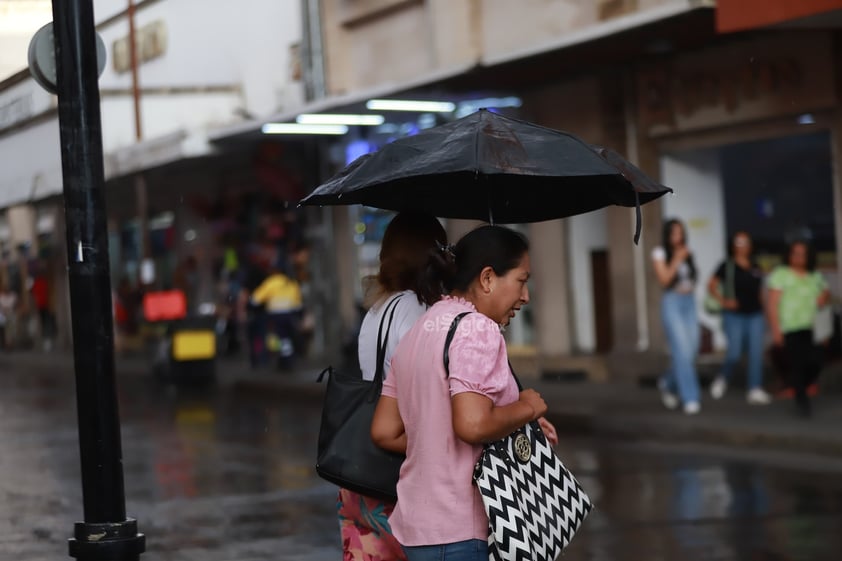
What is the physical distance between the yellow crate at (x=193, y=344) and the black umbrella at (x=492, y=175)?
17.9m

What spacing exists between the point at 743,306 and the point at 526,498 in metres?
11.3

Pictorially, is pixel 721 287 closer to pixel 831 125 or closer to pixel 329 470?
pixel 831 125

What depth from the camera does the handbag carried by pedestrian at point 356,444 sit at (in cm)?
427

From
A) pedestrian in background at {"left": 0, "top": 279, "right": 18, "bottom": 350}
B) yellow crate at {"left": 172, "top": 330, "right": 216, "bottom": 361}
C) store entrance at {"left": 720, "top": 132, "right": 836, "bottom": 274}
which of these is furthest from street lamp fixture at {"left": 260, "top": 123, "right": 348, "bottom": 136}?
pedestrian in background at {"left": 0, "top": 279, "right": 18, "bottom": 350}

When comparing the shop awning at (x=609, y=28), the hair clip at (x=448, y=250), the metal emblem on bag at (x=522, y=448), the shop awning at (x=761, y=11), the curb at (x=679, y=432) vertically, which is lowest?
the curb at (x=679, y=432)

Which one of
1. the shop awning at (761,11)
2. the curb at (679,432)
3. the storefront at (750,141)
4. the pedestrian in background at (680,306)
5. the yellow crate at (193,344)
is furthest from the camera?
the yellow crate at (193,344)

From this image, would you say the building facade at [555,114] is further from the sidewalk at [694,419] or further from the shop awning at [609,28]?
the sidewalk at [694,419]

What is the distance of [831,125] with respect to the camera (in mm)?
15734

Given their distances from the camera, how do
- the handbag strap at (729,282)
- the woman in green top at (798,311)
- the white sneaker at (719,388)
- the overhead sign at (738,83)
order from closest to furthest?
the woman in green top at (798,311)
the handbag strap at (729,282)
the white sneaker at (719,388)
the overhead sign at (738,83)

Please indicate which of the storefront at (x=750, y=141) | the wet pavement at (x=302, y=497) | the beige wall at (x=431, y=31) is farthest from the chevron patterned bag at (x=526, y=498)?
the beige wall at (x=431, y=31)

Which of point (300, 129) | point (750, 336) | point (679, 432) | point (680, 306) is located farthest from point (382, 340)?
point (300, 129)

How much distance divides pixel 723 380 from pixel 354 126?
33.4 feet

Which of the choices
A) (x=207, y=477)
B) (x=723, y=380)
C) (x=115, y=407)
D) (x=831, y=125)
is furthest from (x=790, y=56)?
(x=115, y=407)

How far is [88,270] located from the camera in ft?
21.3
